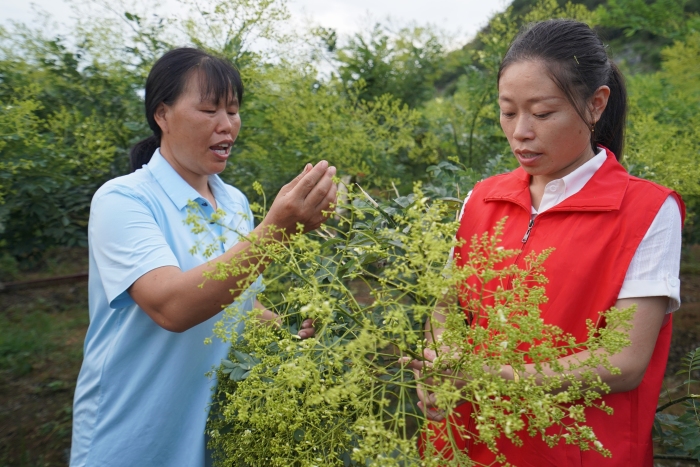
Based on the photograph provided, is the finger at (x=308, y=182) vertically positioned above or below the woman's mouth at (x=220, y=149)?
above

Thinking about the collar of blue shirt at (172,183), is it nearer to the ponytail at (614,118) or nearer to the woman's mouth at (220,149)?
the woman's mouth at (220,149)

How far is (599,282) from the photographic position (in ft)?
3.78

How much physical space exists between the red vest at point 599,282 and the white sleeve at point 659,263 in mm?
16

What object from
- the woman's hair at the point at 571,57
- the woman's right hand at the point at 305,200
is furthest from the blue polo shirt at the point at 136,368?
the woman's hair at the point at 571,57

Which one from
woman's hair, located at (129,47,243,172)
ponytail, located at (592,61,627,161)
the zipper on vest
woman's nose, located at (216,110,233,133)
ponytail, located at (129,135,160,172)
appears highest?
ponytail, located at (592,61,627,161)

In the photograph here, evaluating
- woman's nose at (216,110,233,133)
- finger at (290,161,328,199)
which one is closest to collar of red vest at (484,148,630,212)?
finger at (290,161,328,199)

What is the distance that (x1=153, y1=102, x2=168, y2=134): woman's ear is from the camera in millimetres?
1654

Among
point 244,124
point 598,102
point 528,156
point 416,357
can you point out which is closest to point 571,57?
point 598,102

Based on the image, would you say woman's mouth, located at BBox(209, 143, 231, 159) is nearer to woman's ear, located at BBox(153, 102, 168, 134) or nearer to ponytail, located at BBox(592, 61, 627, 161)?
woman's ear, located at BBox(153, 102, 168, 134)

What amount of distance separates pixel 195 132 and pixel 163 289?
0.54 metres

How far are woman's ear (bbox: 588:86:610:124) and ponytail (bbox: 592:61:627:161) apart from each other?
8 cm

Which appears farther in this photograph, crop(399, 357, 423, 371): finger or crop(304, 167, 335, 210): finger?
crop(304, 167, 335, 210): finger

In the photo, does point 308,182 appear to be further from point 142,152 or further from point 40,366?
point 40,366

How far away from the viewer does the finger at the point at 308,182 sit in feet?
4.05
